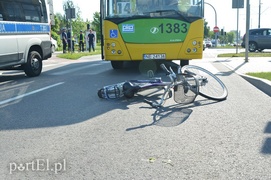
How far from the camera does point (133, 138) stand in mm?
4246

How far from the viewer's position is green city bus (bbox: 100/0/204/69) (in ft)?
32.9

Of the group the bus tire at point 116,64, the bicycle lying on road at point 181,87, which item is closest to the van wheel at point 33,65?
the bus tire at point 116,64

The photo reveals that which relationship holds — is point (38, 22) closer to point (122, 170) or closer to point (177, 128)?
point (177, 128)

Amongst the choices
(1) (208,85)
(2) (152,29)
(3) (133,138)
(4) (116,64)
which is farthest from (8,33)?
(3) (133,138)

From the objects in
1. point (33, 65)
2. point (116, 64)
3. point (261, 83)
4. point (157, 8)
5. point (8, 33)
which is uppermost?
point (157, 8)

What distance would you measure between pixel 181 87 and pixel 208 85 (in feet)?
2.23

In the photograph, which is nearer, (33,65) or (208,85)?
(208,85)

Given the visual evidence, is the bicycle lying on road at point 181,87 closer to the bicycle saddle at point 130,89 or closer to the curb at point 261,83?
Result: the bicycle saddle at point 130,89

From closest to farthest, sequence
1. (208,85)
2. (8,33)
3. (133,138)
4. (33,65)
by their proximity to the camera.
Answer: (133,138), (208,85), (8,33), (33,65)

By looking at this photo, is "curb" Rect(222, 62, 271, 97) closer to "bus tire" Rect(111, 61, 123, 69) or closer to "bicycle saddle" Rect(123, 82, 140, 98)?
"bicycle saddle" Rect(123, 82, 140, 98)

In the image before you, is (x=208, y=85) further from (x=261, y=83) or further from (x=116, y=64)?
(x=116, y=64)

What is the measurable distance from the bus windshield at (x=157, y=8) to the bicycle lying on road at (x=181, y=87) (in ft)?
12.4

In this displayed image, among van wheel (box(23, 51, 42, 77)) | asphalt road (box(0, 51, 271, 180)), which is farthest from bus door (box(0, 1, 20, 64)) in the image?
asphalt road (box(0, 51, 271, 180))

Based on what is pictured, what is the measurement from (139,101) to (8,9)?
17.1 feet
